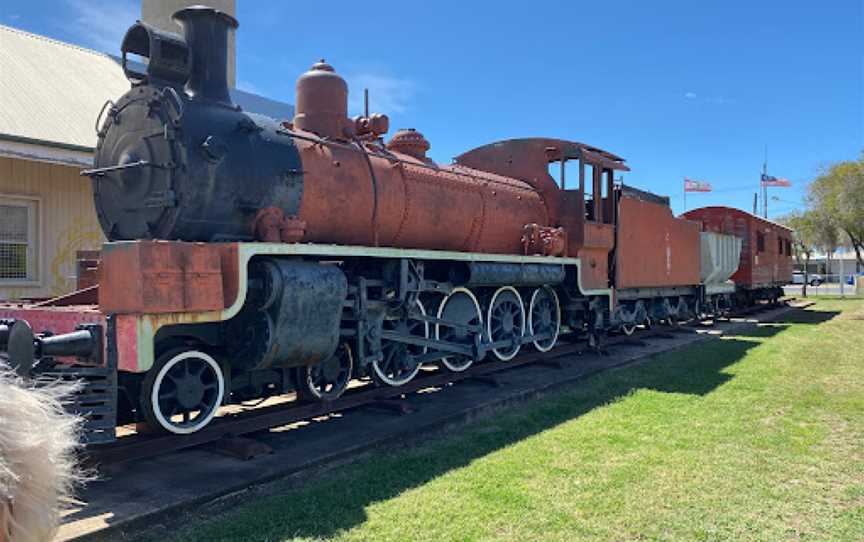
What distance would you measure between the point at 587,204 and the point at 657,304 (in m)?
4.85

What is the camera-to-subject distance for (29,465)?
1.12 meters

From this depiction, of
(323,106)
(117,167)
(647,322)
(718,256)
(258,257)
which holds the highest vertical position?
(323,106)

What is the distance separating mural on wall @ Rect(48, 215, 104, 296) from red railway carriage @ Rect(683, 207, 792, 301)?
17.8 metres

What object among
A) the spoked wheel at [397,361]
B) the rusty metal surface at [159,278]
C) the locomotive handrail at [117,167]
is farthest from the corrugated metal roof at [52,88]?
the spoked wheel at [397,361]

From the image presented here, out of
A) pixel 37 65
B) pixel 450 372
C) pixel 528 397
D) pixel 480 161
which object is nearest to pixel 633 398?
pixel 528 397

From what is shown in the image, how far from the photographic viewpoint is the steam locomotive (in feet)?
16.9

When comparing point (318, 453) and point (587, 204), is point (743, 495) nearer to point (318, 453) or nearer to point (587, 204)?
point (318, 453)

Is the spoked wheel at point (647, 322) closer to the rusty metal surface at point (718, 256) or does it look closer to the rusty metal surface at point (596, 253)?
the rusty metal surface at point (718, 256)

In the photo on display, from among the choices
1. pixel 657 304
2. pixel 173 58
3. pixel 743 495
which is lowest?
pixel 743 495

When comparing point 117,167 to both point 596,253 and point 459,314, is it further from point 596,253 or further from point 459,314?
point 596,253

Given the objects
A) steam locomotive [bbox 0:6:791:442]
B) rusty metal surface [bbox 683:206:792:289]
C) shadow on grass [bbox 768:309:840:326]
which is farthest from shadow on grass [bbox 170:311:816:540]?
rusty metal surface [bbox 683:206:792:289]

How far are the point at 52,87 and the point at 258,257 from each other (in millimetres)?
8756

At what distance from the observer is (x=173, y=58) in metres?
6.23

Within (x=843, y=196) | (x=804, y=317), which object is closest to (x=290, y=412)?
(x=804, y=317)
